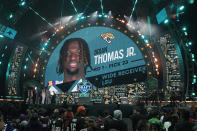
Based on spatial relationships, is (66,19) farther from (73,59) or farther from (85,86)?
(85,86)

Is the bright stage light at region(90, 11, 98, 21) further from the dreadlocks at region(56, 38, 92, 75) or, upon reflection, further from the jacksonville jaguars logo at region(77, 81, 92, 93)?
the jacksonville jaguars logo at region(77, 81, 92, 93)

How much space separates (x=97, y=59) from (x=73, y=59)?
262 centimetres

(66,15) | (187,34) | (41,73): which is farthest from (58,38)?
(187,34)

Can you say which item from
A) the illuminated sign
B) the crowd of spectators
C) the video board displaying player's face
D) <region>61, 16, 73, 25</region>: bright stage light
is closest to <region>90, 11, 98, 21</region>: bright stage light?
the video board displaying player's face

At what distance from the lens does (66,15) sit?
811 inches

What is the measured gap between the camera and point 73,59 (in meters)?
19.9

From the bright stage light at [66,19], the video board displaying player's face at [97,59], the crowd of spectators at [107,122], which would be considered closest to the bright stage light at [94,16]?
the video board displaying player's face at [97,59]

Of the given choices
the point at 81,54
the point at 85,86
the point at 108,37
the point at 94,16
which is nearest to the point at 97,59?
the point at 81,54

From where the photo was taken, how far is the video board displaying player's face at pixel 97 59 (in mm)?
16531

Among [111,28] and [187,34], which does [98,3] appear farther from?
[187,34]

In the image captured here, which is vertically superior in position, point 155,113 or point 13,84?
point 13,84

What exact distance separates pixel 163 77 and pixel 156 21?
4129mm

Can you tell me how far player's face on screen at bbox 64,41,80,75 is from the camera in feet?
64.3

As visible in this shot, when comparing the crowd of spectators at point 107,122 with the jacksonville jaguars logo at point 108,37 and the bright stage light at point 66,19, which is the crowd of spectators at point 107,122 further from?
the bright stage light at point 66,19
